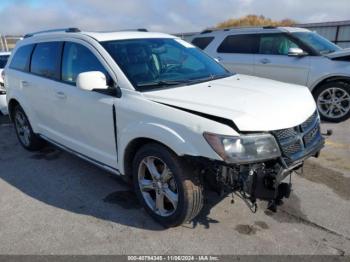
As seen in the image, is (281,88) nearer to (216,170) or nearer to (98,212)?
(216,170)

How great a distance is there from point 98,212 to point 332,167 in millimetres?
3044

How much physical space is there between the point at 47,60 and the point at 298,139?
3338 millimetres

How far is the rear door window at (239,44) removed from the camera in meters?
7.68

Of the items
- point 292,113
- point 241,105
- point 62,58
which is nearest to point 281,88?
point 292,113

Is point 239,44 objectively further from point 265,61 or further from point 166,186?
point 166,186

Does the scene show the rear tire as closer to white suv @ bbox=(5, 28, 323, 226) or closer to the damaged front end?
white suv @ bbox=(5, 28, 323, 226)

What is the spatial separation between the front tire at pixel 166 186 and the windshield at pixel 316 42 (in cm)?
505

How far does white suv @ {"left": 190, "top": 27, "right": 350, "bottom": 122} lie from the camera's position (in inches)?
257

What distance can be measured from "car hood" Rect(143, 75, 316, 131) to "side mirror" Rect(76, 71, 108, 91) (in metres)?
0.49

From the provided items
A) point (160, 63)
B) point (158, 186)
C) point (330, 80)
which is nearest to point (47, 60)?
point (160, 63)

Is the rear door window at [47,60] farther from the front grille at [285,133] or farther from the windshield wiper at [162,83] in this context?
the front grille at [285,133]

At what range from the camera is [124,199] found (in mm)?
3842

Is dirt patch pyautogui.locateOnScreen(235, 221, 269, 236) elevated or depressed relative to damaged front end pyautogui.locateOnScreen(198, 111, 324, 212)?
depressed

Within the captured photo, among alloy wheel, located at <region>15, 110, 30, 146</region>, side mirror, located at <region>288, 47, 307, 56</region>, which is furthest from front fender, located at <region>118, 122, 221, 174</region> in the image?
side mirror, located at <region>288, 47, 307, 56</region>
